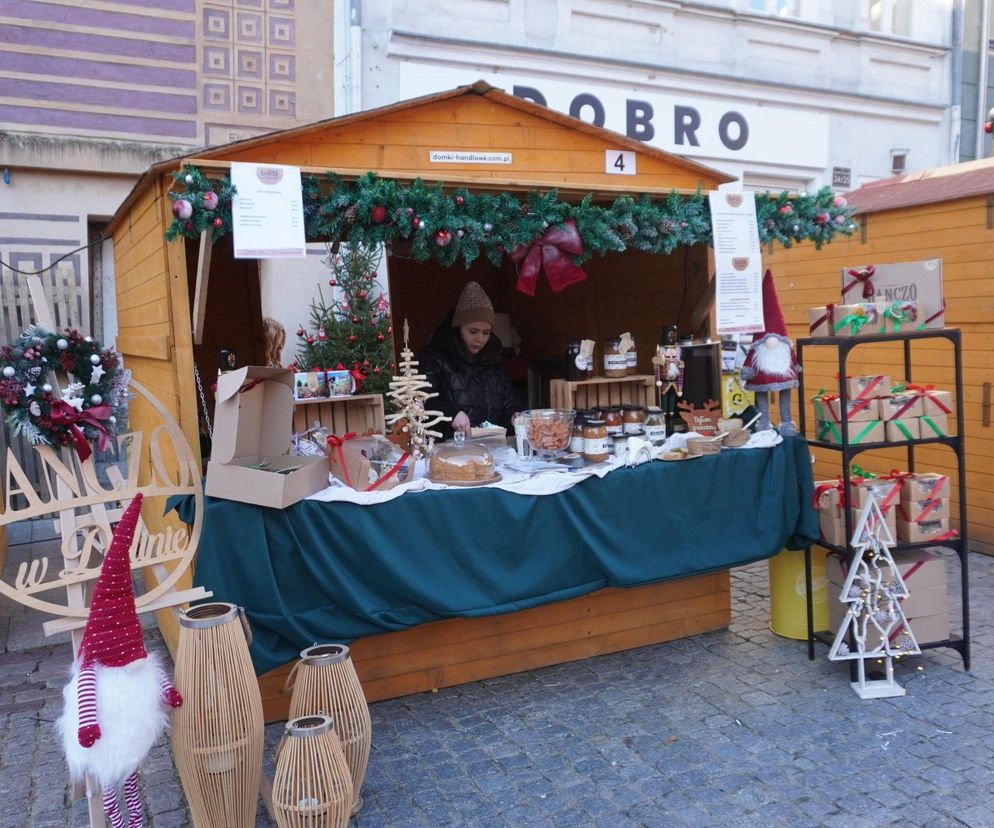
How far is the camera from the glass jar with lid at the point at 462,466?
388 centimetres

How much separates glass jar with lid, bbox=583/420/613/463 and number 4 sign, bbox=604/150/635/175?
1.57 meters

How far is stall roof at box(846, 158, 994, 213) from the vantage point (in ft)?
20.4

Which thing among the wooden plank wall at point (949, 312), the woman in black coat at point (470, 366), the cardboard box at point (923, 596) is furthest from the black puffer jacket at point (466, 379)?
the wooden plank wall at point (949, 312)

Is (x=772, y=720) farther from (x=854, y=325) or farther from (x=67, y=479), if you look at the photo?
(x=67, y=479)

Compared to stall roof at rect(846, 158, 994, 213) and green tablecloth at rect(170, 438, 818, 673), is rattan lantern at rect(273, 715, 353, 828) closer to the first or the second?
green tablecloth at rect(170, 438, 818, 673)

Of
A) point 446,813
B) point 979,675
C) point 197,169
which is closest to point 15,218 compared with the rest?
point 197,169

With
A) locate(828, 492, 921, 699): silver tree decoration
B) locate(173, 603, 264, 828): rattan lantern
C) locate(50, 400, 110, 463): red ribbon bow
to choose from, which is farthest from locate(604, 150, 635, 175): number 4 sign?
locate(173, 603, 264, 828): rattan lantern

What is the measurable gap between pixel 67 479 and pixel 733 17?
9208 millimetres

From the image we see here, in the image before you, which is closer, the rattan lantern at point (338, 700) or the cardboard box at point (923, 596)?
the rattan lantern at point (338, 700)

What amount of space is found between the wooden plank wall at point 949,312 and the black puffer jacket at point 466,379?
318 cm

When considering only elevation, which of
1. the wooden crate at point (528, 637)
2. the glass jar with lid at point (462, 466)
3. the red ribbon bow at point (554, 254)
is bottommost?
the wooden crate at point (528, 637)

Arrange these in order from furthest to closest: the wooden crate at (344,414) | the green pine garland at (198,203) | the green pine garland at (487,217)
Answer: the wooden crate at (344,414), the green pine garland at (487,217), the green pine garland at (198,203)

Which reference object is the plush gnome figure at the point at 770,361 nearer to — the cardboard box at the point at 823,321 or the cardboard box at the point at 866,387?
the cardboard box at the point at 823,321

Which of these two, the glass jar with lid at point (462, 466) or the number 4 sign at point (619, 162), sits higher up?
the number 4 sign at point (619, 162)
